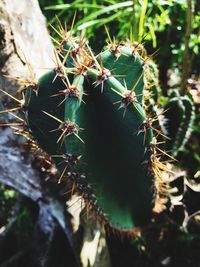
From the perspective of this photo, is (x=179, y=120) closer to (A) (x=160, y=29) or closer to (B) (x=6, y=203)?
(A) (x=160, y=29)

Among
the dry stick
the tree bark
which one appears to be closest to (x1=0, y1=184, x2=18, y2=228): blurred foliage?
the tree bark

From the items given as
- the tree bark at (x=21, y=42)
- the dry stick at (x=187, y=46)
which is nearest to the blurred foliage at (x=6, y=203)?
the tree bark at (x=21, y=42)

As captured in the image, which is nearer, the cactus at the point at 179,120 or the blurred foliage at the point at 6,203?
the cactus at the point at 179,120

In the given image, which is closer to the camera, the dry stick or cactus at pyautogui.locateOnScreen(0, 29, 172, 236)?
cactus at pyautogui.locateOnScreen(0, 29, 172, 236)

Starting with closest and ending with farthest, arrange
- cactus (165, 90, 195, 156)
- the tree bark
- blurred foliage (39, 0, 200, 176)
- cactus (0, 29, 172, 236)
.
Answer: cactus (0, 29, 172, 236) → the tree bark → cactus (165, 90, 195, 156) → blurred foliage (39, 0, 200, 176)

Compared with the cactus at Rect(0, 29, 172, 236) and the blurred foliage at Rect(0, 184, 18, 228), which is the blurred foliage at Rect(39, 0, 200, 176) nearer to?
the cactus at Rect(0, 29, 172, 236)

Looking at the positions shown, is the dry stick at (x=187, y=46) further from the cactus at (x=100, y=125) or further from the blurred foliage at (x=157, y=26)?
the cactus at (x=100, y=125)
